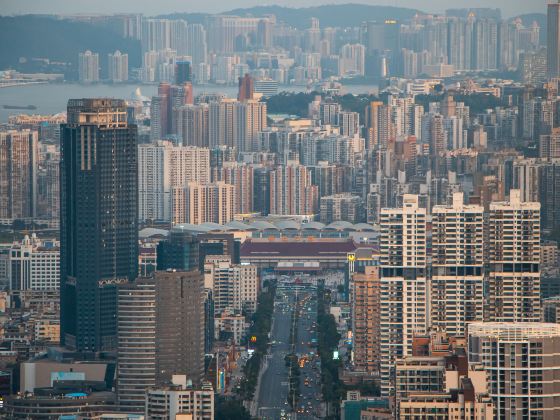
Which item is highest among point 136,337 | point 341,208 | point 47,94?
point 47,94

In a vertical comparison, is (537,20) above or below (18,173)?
above

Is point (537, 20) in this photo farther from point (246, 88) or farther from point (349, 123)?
point (246, 88)

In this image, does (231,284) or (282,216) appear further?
(282,216)

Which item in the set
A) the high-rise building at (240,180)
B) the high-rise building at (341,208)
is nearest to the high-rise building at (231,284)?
the high-rise building at (341,208)

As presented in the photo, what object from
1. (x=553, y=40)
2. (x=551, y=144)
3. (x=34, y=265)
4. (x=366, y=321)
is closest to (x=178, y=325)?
(x=366, y=321)

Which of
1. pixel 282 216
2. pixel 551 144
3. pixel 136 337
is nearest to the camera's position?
pixel 136 337

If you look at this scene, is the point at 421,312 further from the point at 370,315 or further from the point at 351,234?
the point at 351,234

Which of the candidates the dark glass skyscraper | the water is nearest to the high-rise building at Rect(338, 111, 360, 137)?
the water

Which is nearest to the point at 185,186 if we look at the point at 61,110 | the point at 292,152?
the point at 292,152
